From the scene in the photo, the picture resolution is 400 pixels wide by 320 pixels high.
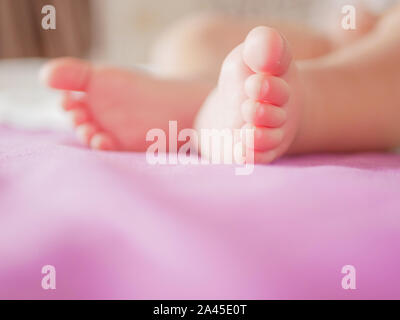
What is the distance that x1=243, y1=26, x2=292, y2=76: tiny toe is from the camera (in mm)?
453

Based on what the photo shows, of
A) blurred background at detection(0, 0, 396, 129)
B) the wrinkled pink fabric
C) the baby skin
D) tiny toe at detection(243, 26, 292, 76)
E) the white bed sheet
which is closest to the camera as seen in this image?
the wrinkled pink fabric

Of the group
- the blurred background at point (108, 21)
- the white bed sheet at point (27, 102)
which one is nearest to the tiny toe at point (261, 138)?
the white bed sheet at point (27, 102)

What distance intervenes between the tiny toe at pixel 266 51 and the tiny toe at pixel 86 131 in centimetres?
26

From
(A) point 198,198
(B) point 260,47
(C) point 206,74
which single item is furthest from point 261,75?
(C) point 206,74

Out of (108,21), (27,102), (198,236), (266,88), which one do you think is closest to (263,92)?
(266,88)

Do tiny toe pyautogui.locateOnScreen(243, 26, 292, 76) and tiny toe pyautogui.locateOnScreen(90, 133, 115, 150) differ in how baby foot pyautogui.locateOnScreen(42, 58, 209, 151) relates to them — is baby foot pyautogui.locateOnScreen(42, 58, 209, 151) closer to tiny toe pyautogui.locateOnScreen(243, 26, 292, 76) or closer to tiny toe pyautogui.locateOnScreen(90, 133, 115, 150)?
tiny toe pyautogui.locateOnScreen(90, 133, 115, 150)

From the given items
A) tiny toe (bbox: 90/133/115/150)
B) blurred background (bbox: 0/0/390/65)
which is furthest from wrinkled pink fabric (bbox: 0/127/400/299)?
blurred background (bbox: 0/0/390/65)

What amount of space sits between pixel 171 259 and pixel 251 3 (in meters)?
2.18

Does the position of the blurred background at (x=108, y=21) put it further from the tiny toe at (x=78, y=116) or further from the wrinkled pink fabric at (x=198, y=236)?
the wrinkled pink fabric at (x=198, y=236)

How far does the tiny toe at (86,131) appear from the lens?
0.66 meters

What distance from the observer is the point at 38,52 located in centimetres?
250

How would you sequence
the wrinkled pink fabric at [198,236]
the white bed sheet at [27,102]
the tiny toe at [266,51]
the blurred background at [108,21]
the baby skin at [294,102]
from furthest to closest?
the blurred background at [108,21] < the white bed sheet at [27,102] < the baby skin at [294,102] < the tiny toe at [266,51] < the wrinkled pink fabric at [198,236]

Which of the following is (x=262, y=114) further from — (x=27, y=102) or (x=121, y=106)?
(x=27, y=102)
